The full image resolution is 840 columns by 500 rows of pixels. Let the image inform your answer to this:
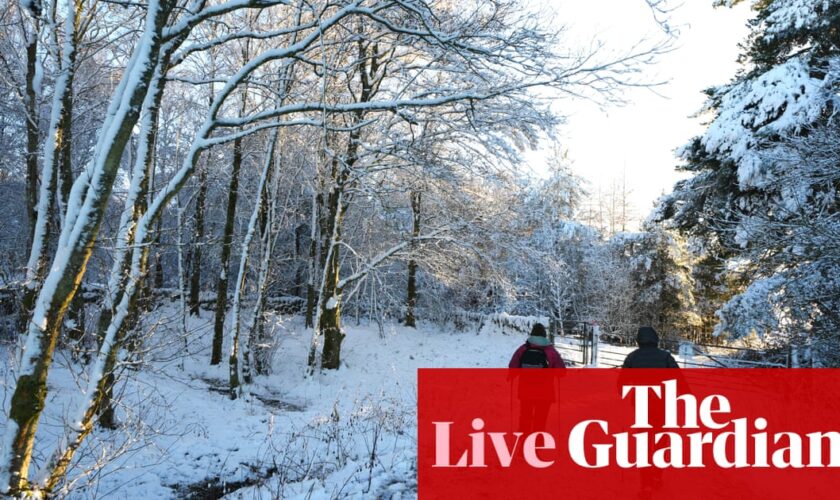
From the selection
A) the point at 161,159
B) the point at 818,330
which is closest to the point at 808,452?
the point at 818,330

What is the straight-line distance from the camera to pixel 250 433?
877 centimetres

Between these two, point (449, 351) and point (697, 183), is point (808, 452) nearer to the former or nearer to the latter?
point (697, 183)

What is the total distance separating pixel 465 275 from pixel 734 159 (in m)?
7.13

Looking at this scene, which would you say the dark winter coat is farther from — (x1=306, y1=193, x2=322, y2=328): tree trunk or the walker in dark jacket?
(x1=306, y1=193, x2=322, y2=328): tree trunk

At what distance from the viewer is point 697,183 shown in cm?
1248

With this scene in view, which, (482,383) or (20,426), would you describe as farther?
(482,383)

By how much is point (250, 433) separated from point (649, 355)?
22.9 feet

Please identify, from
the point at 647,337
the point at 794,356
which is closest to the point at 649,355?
the point at 647,337

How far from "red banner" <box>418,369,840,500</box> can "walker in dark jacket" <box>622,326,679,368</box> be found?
13cm

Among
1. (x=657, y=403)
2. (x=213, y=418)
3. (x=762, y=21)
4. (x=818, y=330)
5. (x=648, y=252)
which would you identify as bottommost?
(x=213, y=418)

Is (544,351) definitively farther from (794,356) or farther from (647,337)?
(794,356)

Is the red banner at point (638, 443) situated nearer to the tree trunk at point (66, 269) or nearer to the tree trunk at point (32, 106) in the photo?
the tree trunk at point (66, 269)

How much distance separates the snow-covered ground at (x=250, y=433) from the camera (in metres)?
5.33

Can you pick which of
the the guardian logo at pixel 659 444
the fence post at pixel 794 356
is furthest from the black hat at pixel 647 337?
the fence post at pixel 794 356
